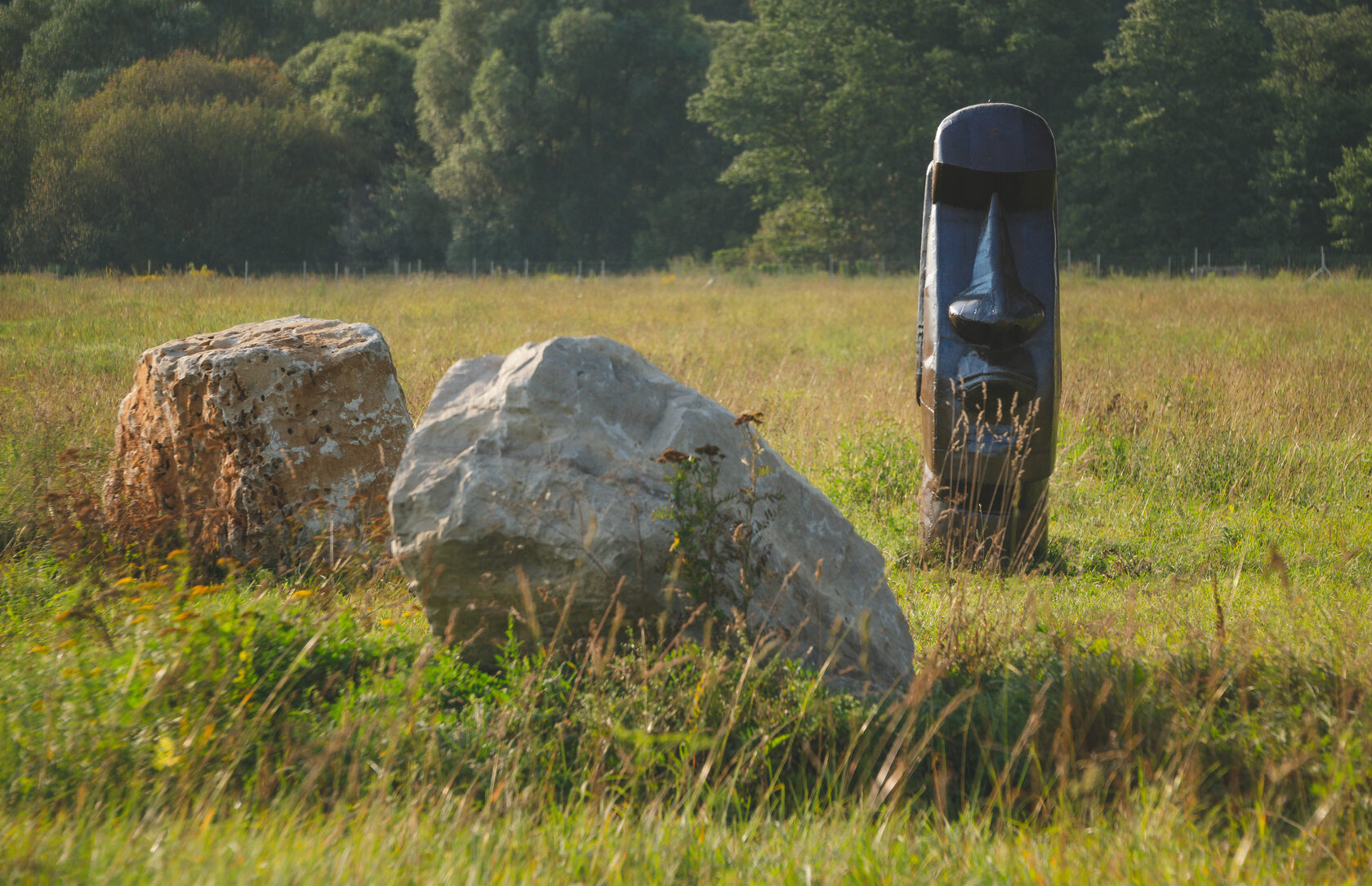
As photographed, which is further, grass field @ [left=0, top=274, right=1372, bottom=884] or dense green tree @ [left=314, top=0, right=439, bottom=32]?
dense green tree @ [left=314, top=0, right=439, bottom=32]

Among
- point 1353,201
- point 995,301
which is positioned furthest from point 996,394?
point 1353,201

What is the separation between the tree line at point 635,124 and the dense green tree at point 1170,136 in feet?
0.32

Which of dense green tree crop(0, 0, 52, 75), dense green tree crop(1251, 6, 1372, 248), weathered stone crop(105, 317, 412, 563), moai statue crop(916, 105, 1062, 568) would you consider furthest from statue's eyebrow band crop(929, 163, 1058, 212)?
dense green tree crop(0, 0, 52, 75)

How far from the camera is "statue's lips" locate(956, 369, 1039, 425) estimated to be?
182 inches

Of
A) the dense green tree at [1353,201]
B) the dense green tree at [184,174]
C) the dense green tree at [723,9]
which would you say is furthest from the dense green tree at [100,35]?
the dense green tree at [1353,201]

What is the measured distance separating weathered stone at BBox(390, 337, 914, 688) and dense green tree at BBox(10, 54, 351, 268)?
3530 centimetres

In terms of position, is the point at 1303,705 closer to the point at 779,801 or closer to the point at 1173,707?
the point at 1173,707

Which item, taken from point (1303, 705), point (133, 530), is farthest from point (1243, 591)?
point (133, 530)

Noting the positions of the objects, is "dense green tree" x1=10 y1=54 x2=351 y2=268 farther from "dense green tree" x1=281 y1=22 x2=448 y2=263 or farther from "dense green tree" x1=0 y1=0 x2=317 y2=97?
"dense green tree" x1=0 y1=0 x2=317 y2=97

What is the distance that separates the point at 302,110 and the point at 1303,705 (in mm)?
40312

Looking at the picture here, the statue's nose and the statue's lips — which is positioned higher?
the statue's nose

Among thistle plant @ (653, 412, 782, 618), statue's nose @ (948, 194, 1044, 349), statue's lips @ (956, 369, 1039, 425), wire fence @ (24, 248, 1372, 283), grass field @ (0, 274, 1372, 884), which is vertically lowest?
grass field @ (0, 274, 1372, 884)

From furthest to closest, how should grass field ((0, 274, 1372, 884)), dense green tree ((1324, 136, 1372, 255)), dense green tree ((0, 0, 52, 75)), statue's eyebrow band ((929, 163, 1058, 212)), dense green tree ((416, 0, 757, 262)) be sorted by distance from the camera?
dense green tree ((416, 0, 757, 262))
dense green tree ((0, 0, 52, 75))
dense green tree ((1324, 136, 1372, 255))
statue's eyebrow band ((929, 163, 1058, 212))
grass field ((0, 274, 1372, 884))

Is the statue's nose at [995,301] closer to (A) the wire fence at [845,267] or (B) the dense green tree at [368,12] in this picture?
(A) the wire fence at [845,267]
